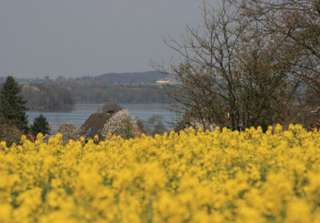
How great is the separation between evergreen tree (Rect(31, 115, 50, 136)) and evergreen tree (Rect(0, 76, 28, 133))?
25.5 inches

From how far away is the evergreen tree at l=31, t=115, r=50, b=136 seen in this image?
44.4 m

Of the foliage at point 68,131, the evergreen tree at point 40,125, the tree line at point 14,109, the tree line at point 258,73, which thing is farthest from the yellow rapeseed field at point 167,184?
the evergreen tree at point 40,125

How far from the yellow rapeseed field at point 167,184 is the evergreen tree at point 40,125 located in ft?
119

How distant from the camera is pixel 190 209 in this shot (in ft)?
14.3

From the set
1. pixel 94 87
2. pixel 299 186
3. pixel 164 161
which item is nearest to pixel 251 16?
pixel 164 161

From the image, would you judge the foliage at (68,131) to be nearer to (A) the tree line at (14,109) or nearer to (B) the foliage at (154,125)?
(B) the foliage at (154,125)

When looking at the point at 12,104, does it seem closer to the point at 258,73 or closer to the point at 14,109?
the point at 14,109

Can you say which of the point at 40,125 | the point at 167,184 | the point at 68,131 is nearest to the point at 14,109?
the point at 40,125

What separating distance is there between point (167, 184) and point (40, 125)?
4016 centimetres

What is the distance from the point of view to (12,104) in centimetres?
4425

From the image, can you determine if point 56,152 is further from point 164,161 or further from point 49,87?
point 49,87

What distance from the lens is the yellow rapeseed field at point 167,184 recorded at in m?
4.21

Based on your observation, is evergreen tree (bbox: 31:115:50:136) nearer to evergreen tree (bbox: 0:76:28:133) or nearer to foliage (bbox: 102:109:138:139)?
evergreen tree (bbox: 0:76:28:133)

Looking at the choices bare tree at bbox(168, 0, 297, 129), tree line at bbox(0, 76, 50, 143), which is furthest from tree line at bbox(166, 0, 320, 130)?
tree line at bbox(0, 76, 50, 143)
